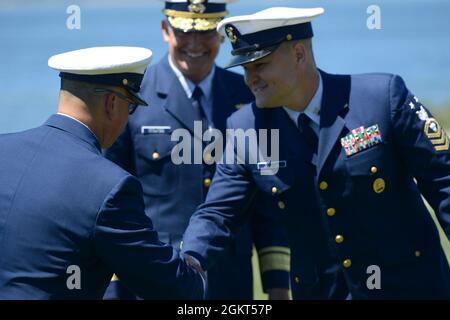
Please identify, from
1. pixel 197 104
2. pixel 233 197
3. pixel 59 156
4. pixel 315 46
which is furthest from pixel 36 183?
pixel 315 46

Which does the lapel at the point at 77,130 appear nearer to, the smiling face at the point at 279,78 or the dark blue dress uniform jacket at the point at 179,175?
the smiling face at the point at 279,78

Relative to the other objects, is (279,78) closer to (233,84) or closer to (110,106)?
(110,106)

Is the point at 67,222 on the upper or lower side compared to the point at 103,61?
lower

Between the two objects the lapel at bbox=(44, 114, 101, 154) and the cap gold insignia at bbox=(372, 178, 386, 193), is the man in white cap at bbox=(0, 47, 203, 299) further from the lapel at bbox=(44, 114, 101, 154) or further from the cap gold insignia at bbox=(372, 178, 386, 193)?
the cap gold insignia at bbox=(372, 178, 386, 193)

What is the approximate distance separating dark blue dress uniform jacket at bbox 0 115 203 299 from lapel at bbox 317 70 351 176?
1.14 m

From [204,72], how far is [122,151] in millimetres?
653

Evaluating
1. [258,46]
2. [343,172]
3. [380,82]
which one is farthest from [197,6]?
[343,172]

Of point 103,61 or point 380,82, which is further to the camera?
point 380,82

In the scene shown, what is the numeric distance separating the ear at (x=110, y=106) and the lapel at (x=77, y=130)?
10 cm

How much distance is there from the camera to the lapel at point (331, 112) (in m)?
6.04

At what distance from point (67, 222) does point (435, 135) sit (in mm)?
1771

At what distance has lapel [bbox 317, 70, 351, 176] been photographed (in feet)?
19.8

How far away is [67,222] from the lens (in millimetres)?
5051
